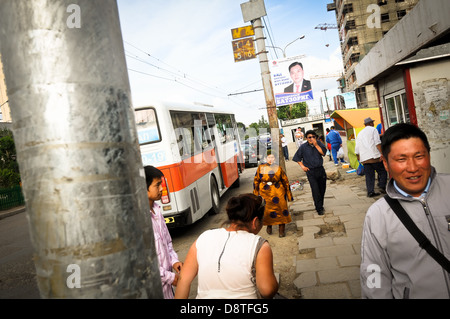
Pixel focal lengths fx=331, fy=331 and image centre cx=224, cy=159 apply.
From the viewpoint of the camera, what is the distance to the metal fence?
1697 cm

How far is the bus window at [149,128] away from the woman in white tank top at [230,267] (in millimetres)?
5185

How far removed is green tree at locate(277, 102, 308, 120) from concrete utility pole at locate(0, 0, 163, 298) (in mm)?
55975

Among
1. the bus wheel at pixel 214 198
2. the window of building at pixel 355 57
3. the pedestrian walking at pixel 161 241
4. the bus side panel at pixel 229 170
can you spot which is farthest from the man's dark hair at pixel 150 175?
the window of building at pixel 355 57

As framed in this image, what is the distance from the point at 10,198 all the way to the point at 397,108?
18.4 m

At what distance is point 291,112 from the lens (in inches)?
2393

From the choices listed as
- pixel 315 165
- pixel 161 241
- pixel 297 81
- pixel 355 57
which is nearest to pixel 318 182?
pixel 315 165

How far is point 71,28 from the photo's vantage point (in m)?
0.90

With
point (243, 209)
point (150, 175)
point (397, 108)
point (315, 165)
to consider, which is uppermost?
point (397, 108)

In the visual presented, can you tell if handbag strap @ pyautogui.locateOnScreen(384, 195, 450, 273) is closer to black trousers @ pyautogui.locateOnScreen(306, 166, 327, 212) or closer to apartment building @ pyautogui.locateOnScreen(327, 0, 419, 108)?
black trousers @ pyautogui.locateOnScreen(306, 166, 327, 212)

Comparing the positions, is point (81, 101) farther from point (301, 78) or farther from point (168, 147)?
point (301, 78)

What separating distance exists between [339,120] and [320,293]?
491 inches

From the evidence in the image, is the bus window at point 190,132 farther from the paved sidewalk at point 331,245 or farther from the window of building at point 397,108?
the window of building at point 397,108

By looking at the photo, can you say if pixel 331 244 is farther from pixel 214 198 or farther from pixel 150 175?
pixel 214 198
